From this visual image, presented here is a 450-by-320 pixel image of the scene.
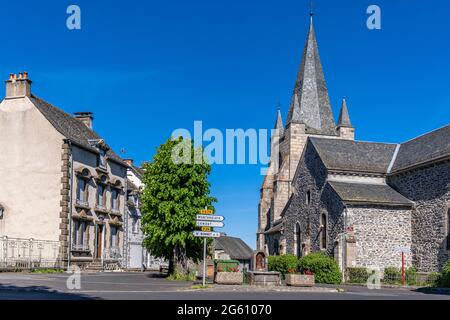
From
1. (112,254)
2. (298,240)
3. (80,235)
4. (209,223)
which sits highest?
(209,223)

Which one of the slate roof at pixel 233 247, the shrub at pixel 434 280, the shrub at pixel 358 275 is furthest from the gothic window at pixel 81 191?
the slate roof at pixel 233 247

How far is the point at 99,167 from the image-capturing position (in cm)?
4184

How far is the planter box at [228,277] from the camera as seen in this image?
23.2 meters

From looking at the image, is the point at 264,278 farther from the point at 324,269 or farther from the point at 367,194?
the point at 367,194

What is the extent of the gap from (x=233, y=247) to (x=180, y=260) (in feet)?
171

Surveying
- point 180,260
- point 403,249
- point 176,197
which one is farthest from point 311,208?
point 176,197

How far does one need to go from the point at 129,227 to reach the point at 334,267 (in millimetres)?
20510

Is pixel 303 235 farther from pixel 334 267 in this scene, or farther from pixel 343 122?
pixel 343 122

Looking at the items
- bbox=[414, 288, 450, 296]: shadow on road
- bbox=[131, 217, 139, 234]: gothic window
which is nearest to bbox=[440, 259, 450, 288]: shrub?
bbox=[414, 288, 450, 296]: shadow on road

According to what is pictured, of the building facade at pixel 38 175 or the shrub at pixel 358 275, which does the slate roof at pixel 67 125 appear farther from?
the shrub at pixel 358 275

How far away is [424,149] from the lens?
38.1 m

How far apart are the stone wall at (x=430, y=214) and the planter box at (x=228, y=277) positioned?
49.8 feet

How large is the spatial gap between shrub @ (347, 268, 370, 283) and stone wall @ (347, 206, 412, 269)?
1.77 m

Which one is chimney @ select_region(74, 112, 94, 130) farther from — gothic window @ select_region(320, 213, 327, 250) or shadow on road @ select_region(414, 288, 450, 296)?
shadow on road @ select_region(414, 288, 450, 296)
